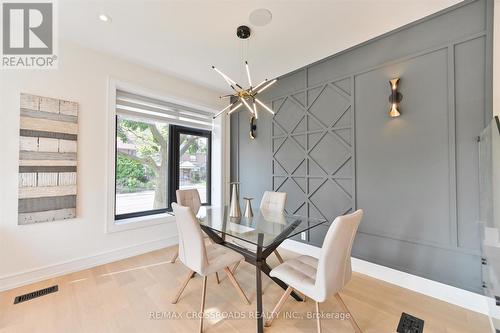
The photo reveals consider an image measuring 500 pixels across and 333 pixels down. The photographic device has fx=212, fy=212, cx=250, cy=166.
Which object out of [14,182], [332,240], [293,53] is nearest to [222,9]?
[293,53]

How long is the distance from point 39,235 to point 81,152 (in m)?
1.06

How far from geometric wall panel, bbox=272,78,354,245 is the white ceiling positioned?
583 mm

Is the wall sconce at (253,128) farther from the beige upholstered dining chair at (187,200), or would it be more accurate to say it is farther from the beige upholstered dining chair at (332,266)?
the beige upholstered dining chair at (332,266)

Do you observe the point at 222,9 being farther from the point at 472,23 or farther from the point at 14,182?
the point at 14,182

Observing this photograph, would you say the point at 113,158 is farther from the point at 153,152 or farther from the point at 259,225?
the point at 259,225

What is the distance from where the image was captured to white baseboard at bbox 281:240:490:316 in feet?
6.45

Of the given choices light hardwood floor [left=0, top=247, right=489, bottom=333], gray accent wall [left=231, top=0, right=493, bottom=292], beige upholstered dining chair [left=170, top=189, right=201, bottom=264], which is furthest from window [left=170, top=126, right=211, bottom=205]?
gray accent wall [left=231, top=0, right=493, bottom=292]

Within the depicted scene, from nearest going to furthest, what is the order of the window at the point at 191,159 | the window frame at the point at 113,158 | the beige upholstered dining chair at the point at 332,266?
1. the beige upholstered dining chair at the point at 332,266
2. the window frame at the point at 113,158
3. the window at the point at 191,159

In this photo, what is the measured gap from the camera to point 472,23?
6.57 ft

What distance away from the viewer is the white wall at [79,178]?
2305 mm

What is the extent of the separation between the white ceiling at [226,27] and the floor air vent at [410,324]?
292 cm

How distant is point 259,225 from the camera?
2295 mm

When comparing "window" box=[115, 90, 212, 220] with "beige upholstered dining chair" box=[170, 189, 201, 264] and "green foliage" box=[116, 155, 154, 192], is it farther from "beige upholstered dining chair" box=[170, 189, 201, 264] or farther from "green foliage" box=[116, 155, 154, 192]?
"beige upholstered dining chair" box=[170, 189, 201, 264]

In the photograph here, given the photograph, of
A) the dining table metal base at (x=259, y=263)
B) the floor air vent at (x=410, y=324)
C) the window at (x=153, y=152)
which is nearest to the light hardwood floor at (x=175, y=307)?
the floor air vent at (x=410, y=324)
